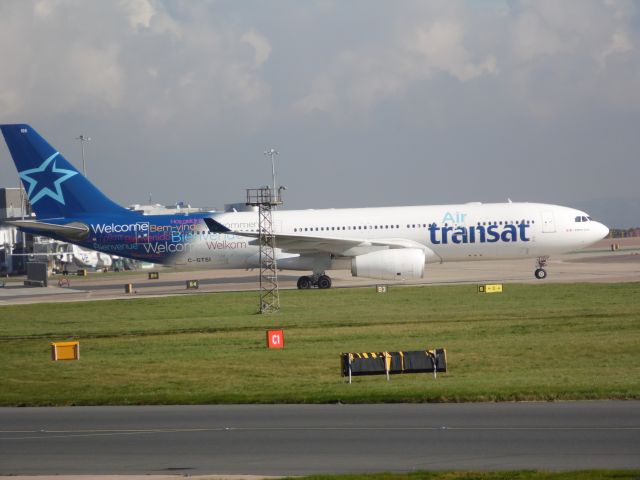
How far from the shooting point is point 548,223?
173 ft

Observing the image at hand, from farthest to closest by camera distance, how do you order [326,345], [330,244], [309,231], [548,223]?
1. [309,231]
2. [548,223]
3. [330,244]
4. [326,345]

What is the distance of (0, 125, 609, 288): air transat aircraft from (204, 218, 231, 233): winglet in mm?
61

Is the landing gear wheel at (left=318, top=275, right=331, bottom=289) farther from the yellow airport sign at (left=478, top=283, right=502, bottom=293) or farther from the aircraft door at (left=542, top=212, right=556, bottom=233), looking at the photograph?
the aircraft door at (left=542, top=212, right=556, bottom=233)

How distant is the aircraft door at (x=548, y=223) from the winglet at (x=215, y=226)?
16.7 meters

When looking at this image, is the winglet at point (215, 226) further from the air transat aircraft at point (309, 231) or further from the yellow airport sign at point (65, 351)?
the yellow airport sign at point (65, 351)

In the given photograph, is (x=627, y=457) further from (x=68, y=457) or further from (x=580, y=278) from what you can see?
(x=580, y=278)

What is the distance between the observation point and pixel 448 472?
1414cm

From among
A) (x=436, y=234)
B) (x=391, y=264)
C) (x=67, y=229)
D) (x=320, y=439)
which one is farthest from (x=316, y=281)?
(x=320, y=439)

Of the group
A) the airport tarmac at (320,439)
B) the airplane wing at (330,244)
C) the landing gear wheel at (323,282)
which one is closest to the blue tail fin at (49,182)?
the airplane wing at (330,244)

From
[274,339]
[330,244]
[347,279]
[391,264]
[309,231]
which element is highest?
[309,231]

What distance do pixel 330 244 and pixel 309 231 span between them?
2.80 metres

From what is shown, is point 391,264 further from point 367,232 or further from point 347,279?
point 347,279

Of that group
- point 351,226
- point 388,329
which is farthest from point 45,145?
point 388,329

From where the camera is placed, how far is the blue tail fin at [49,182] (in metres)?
55.8
